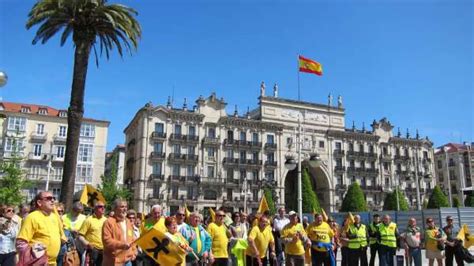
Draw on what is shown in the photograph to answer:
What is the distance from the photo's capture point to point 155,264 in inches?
295

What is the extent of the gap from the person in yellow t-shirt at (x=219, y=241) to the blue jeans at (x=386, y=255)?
541cm

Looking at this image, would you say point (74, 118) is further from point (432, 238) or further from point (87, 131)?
point (87, 131)

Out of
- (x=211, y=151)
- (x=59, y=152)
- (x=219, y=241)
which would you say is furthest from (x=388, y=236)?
(x=59, y=152)

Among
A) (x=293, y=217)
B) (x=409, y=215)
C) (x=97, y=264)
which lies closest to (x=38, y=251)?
(x=97, y=264)

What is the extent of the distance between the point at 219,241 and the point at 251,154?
174 ft

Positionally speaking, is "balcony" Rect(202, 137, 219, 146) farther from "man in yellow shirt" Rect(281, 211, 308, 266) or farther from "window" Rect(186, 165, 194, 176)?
"man in yellow shirt" Rect(281, 211, 308, 266)

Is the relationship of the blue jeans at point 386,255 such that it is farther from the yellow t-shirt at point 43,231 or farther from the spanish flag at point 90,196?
the yellow t-shirt at point 43,231

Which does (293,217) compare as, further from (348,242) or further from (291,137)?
(291,137)

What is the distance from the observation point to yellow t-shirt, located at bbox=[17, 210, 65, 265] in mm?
6070

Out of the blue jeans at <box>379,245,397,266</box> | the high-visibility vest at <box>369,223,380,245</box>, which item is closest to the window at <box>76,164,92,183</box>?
the high-visibility vest at <box>369,223,380,245</box>

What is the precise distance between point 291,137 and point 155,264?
58.8 metres

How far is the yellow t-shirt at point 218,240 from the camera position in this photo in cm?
945

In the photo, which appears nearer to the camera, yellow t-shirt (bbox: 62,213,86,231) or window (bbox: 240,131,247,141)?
yellow t-shirt (bbox: 62,213,86,231)

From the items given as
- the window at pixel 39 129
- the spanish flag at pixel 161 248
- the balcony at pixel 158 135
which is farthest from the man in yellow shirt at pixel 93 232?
the window at pixel 39 129
